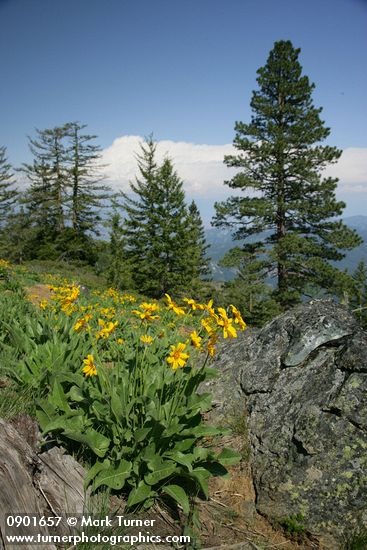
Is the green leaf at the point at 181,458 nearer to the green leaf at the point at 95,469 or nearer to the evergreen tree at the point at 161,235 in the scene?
the green leaf at the point at 95,469

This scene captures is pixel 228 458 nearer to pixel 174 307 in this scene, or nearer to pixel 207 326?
pixel 207 326

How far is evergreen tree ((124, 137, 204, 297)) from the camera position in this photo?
26.2 metres

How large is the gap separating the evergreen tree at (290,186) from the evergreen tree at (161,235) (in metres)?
5.51

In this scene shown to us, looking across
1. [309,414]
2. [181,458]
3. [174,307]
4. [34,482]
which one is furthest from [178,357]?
[309,414]

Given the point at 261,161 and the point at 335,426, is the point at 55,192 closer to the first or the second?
the point at 261,161

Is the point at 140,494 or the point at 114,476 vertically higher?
the point at 114,476

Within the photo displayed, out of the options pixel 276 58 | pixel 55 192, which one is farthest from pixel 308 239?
pixel 55 192

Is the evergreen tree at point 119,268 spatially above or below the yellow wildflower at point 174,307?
below

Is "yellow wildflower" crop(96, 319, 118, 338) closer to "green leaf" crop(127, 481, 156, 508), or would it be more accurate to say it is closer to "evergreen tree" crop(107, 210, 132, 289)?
"green leaf" crop(127, 481, 156, 508)

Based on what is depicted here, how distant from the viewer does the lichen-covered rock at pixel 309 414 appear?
8.89ft

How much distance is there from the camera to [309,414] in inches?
122

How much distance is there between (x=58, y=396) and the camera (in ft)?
9.29

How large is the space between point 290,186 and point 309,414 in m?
19.6

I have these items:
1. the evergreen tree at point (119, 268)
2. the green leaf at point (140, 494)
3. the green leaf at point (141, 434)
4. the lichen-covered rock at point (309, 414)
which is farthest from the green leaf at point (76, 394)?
the evergreen tree at point (119, 268)
